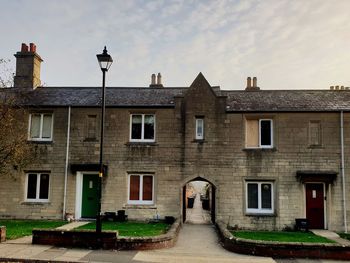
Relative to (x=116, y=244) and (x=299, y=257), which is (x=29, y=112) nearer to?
(x=116, y=244)

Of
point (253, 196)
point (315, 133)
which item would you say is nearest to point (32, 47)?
point (253, 196)

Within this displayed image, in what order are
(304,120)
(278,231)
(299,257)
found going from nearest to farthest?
(299,257) < (278,231) < (304,120)

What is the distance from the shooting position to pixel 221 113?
20.7 metres

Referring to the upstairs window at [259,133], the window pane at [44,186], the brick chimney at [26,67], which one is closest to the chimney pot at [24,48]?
the brick chimney at [26,67]

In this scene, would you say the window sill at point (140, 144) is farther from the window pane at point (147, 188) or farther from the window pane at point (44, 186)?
the window pane at point (44, 186)

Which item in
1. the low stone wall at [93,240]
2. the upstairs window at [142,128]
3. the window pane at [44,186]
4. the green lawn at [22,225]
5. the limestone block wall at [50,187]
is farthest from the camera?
the upstairs window at [142,128]

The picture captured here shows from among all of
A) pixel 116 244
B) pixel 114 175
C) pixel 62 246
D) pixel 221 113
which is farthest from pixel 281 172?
pixel 62 246

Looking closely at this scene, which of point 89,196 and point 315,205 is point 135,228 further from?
point 315,205

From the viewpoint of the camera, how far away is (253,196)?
20.3 meters

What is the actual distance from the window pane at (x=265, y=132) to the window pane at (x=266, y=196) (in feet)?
7.73

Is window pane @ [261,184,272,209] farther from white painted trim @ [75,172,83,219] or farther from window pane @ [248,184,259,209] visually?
white painted trim @ [75,172,83,219]

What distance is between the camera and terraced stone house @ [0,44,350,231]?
19.8m

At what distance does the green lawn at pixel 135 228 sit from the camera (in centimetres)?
1547

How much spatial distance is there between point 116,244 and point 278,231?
964 centimetres
